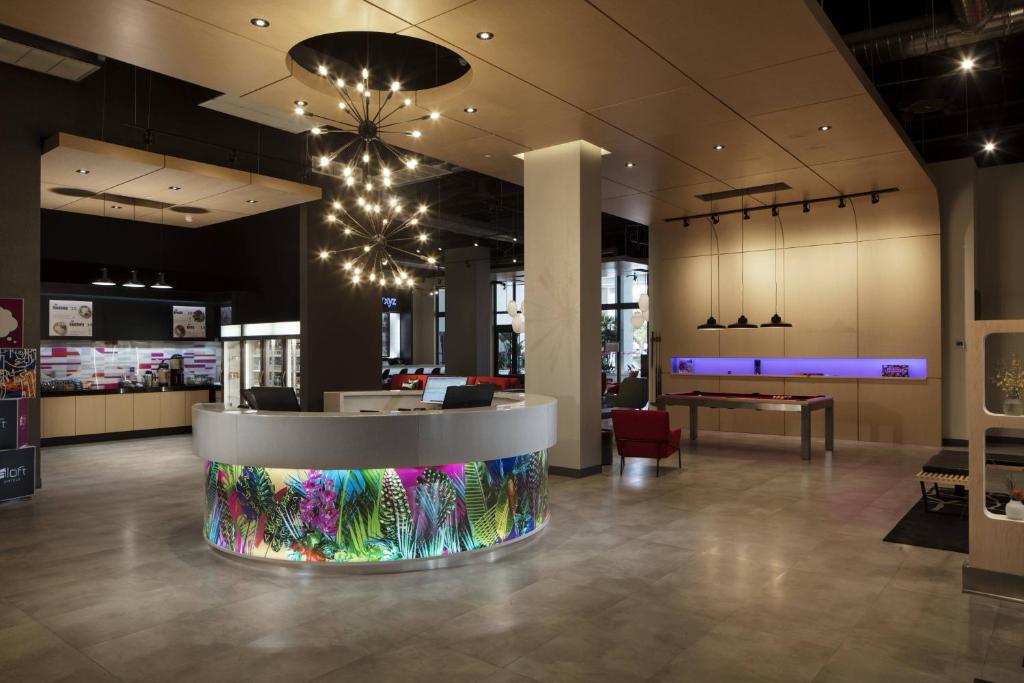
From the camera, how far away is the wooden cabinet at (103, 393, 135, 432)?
10.9m

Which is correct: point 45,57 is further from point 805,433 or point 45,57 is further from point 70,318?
point 805,433

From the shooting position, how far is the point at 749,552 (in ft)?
16.1

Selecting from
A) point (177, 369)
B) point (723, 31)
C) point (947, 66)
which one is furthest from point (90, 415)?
point (947, 66)

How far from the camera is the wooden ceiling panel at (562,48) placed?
4.70 meters

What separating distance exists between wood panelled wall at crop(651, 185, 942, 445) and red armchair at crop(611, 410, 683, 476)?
4.39 m

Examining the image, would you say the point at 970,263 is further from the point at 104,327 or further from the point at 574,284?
the point at 104,327

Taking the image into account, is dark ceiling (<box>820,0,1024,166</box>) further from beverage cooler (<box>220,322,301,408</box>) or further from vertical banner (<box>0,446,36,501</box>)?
vertical banner (<box>0,446,36,501</box>)

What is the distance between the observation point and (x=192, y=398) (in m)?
11.9

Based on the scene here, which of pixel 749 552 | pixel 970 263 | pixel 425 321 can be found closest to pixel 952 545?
pixel 749 552

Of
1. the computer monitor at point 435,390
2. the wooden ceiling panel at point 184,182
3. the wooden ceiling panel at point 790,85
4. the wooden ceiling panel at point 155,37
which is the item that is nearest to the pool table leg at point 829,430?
→ the wooden ceiling panel at point 790,85

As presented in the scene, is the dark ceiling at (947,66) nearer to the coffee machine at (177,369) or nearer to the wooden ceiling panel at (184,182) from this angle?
the wooden ceiling panel at (184,182)

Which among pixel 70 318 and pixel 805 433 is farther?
pixel 70 318

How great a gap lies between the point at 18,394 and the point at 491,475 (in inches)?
200

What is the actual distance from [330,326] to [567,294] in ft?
13.9
